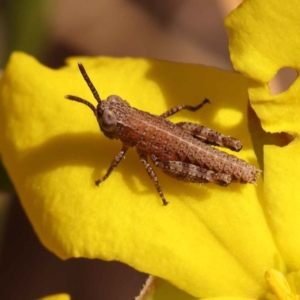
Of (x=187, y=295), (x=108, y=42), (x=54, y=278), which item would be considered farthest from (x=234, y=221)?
(x=108, y=42)

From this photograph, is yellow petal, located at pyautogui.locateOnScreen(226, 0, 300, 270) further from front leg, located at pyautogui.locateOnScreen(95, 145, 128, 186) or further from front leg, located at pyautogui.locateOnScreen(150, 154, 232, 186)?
front leg, located at pyautogui.locateOnScreen(95, 145, 128, 186)

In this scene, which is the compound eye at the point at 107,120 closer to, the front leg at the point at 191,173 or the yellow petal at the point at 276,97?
the front leg at the point at 191,173

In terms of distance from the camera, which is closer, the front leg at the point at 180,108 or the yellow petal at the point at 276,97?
the yellow petal at the point at 276,97

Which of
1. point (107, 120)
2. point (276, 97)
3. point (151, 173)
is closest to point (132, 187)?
point (151, 173)

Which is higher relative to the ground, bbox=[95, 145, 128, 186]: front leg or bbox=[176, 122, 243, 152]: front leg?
bbox=[176, 122, 243, 152]: front leg

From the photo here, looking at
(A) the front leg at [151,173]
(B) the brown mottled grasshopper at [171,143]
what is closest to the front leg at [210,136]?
(B) the brown mottled grasshopper at [171,143]

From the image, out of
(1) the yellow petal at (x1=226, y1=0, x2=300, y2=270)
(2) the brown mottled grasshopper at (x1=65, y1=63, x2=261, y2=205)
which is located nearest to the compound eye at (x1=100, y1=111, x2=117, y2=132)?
(2) the brown mottled grasshopper at (x1=65, y1=63, x2=261, y2=205)
